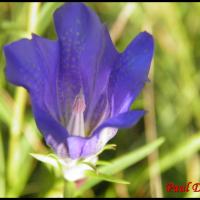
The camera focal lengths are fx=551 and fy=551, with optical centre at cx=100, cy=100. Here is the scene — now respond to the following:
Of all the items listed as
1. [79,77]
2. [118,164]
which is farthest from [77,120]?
[118,164]

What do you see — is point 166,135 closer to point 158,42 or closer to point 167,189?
point 167,189

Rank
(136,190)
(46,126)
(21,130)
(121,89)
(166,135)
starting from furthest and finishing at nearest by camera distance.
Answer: (166,135) → (136,190) → (21,130) → (121,89) → (46,126)

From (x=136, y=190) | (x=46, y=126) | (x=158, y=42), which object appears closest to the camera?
(x=46, y=126)

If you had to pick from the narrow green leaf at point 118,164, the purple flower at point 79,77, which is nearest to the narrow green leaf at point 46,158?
the purple flower at point 79,77

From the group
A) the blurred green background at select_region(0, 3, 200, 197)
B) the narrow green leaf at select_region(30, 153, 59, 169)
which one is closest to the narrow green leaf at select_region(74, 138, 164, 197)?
the blurred green background at select_region(0, 3, 200, 197)

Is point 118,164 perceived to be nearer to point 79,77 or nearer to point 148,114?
point 79,77

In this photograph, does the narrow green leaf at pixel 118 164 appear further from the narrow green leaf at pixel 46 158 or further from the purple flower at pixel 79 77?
the narrow green leaf at pixel 46 158

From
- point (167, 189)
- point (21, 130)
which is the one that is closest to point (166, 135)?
point (167, 189)
